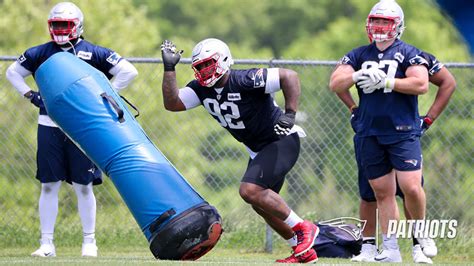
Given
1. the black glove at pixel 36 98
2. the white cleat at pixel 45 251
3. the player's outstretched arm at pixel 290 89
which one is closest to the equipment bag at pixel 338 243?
the player's outstretched arm at pixel 290 89

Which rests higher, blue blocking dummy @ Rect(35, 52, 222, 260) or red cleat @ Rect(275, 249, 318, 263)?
blue blocking dummy @ Rect(35, 52, 222, 260)

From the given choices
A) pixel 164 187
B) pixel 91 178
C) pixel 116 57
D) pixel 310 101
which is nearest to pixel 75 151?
pixel 91 178

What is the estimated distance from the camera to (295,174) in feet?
41.0

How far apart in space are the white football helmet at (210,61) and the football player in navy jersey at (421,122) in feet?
4.51

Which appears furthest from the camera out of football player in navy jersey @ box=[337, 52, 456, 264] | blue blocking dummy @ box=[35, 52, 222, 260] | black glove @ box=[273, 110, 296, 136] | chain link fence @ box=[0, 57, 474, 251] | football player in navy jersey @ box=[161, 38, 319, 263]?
chain link fence @ box=[0, 57, 474, 251]

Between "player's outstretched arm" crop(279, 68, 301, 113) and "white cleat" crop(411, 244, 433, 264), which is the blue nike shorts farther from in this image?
"player's outstretched arm" crop(279, 68, 301, 113)

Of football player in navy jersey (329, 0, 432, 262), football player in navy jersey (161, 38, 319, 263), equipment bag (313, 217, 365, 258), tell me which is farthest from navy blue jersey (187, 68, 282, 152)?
equipment bag (313, 217, 365, 258)

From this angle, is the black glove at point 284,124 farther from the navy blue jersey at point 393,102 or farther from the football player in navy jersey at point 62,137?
the football player in navy jersey at point 62,137

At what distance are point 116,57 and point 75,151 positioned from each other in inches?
37.1

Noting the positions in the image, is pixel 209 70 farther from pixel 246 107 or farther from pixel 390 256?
pixel 390 256

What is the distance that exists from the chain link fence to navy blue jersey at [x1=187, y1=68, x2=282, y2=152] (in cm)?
197

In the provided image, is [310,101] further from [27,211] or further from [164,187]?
[164,187]

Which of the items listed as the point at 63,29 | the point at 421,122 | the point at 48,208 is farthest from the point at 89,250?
the point at 421,122

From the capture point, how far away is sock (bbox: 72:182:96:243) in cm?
1059
